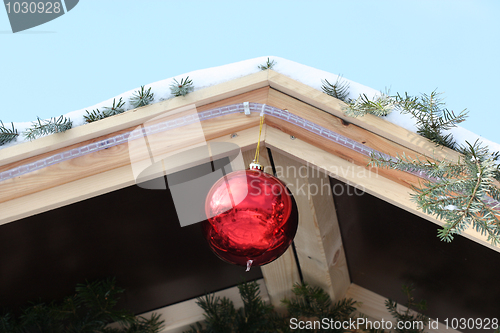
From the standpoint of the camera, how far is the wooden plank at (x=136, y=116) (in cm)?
109

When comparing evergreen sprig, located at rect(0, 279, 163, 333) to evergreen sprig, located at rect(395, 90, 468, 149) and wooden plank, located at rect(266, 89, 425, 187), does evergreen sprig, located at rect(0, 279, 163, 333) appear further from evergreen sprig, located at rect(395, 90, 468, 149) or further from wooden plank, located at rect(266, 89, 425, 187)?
evergreen sprig, located at rect(395, 90, 468, 149)

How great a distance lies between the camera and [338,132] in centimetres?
110

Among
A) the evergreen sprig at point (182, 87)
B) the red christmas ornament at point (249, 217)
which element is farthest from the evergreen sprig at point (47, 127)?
the red christmas ornament at point (249, 217)

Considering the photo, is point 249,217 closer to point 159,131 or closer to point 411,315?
point 159,131

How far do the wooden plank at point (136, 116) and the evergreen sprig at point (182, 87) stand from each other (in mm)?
13

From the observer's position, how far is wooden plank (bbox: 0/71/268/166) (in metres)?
1.09

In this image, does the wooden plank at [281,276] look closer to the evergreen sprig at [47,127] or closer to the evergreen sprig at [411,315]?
the evergreen sprig at [411,315]

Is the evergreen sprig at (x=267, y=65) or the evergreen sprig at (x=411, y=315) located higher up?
the evergreen sprig at (x=267, y=65)

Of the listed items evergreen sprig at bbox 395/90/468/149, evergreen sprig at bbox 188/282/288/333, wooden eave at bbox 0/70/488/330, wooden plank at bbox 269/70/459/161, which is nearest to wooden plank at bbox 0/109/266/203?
wooden eave at bbox 0/70/488/330

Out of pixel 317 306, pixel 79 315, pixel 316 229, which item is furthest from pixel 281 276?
pixel 79 315

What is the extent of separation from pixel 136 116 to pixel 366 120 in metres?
0.61

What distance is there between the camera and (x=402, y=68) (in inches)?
42.4

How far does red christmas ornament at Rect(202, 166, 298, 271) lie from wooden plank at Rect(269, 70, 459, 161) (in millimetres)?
280

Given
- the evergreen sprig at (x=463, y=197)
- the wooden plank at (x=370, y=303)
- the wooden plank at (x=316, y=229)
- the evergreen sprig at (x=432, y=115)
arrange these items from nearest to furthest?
1. the evergreen sprig at (x=463, y=197)
2. the evergreen sprig at (x=432, y=115)
3. the wooden plank at (x=316, y=229)
4. the wooden plank at (x=370, y=303)
